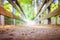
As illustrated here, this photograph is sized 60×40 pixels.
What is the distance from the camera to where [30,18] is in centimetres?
1778

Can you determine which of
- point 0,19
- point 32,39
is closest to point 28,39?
point 32,39

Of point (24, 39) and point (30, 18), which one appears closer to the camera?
point (24, 39)

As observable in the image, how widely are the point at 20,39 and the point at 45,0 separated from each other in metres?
2.31

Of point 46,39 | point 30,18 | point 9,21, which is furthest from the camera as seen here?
point 30,18

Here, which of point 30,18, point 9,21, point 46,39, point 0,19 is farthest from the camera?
point 30,18

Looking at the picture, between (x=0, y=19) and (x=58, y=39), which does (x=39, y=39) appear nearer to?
(x=58, y=39)

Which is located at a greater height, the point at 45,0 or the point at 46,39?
the point at 45,0

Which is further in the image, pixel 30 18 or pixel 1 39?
pixel 30 18

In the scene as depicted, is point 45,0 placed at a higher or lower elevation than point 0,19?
higher

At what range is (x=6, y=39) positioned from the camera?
89 cm

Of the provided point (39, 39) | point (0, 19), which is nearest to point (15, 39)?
point (39, 39)

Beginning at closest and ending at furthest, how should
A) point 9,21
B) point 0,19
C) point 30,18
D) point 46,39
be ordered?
point 46,39, point 0,19, point 9,21, point 30,18

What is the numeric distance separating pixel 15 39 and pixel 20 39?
0.03m

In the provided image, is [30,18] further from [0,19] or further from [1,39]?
[1,39]
